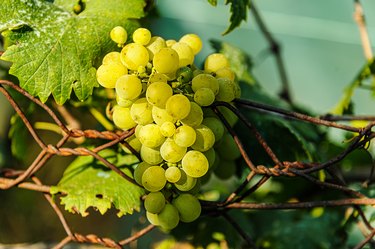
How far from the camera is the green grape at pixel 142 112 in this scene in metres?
0.59

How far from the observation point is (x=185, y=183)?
61 cm

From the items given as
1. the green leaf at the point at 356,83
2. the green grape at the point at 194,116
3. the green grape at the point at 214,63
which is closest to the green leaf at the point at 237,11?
the green grape at the point at 214,63

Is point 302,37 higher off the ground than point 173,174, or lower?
lower

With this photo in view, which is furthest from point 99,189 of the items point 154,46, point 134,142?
point 154,46

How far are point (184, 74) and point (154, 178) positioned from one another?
11 cm

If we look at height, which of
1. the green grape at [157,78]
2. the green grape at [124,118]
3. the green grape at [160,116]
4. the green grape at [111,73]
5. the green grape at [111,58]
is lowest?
the green grape at [124,118]

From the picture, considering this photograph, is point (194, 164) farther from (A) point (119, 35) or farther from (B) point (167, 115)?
(A) point (119, 35)

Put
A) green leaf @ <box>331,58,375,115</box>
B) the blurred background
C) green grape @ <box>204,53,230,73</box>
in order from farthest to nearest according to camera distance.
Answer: the blurred background → green leaf @ <box>331,58,375,115</box> → green grape @ <box>204,53,230,73</box>

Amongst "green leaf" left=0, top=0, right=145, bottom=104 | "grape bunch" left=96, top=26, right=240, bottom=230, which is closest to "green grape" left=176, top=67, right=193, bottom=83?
"grape bunch" left=96, top=26, right=240, bottom=230

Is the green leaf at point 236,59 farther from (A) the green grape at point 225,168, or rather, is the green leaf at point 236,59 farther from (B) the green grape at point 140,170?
(B) the green grape at point 140,170

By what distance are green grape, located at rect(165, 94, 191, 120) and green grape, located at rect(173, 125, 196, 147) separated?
17 mm

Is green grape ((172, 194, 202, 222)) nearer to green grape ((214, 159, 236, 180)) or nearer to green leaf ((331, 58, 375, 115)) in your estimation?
green grape ((214, 159, 236, 180))

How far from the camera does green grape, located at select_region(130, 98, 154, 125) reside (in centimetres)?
59

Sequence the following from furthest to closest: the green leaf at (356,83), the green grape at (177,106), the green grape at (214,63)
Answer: the green leaf at (356,83) → the green grape at (214,63) → the green grape at (177,106)
